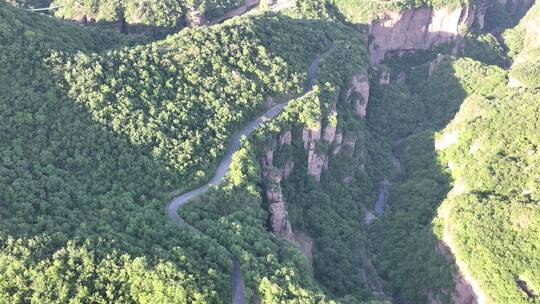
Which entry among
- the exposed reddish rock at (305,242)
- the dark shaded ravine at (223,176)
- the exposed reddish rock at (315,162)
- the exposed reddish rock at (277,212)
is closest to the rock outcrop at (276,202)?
the exposed reddish rock at (277,212)

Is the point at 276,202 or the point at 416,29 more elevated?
the point at 416,29

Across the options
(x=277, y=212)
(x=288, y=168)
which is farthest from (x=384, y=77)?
(x=277, y=212)

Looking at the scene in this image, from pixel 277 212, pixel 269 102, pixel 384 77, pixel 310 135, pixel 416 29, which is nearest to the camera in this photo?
pixel 277 212

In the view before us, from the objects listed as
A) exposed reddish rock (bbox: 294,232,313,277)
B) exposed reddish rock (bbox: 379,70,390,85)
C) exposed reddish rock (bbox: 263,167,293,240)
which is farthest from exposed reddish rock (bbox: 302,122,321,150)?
exposed reddish rock (bbox: 379,70,390,85)

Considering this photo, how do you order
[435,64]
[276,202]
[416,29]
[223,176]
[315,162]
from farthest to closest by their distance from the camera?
[416,29]
[435,64]
[315,162]
[276,202]
[223,176]

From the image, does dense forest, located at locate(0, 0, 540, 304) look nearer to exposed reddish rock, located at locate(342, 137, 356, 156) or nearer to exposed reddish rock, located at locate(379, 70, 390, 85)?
exposed reddish rock, located at locate(342, 137, 356, 156)

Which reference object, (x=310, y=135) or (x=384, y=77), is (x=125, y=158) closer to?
(x=310, y=135)
